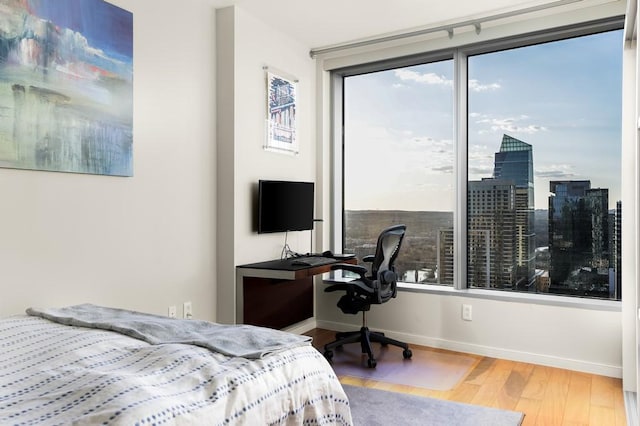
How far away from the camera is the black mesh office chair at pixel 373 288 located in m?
3.68

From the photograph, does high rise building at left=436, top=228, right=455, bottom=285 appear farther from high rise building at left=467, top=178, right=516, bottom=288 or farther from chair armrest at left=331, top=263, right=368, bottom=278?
chair armrest at left=331, top=263, right=368, bottom=278

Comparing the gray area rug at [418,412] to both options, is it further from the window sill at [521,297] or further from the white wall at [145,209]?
the white wall at [145,209]

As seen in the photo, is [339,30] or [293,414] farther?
[339,30]

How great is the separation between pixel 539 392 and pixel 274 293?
206cm

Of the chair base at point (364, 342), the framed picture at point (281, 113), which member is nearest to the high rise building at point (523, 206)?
the chair base at point (364, 342)

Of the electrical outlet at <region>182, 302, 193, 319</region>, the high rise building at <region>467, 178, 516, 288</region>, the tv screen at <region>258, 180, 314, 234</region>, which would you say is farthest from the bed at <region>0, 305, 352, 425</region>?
the high rise building at <region>467, 178, 516, 288</region>

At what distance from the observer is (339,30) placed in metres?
4.10

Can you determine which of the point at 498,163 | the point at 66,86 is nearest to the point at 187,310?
the point at 66,86

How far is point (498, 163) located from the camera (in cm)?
397

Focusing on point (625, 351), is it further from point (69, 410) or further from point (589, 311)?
point (69, 410)

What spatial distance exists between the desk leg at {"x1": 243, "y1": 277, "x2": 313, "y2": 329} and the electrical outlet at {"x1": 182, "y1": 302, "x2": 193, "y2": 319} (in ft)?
1.38

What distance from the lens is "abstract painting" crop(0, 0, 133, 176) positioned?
2328mm

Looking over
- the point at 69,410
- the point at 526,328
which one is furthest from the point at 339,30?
the point at 69,410

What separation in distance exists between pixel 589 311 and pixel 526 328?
0.45 m
